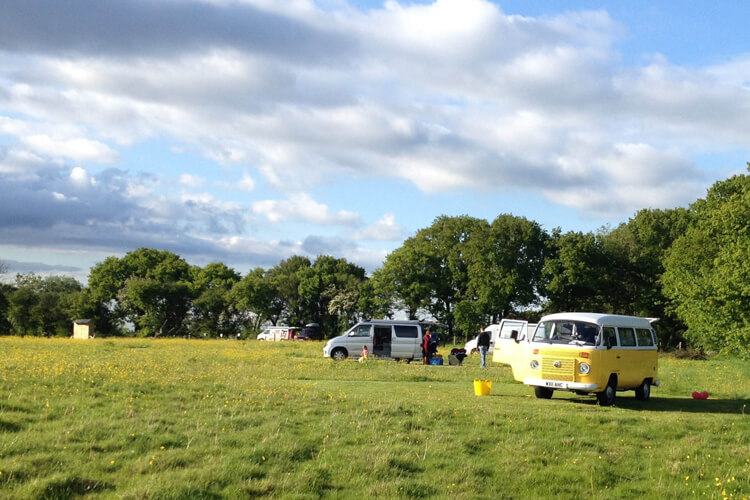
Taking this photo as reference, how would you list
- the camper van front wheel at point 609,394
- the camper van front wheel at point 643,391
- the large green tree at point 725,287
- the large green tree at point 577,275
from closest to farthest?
the camper van front wheel at point 609,394 → the camper van front wheel at point 643,391 → the large green tree at point 725,287 → the large green tree at point 577,275

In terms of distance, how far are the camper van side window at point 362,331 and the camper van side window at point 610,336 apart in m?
18.1

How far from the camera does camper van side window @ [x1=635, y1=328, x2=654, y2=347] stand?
Answer: 21.8 meters

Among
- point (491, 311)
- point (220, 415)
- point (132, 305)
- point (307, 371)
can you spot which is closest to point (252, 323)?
point (132, 305)

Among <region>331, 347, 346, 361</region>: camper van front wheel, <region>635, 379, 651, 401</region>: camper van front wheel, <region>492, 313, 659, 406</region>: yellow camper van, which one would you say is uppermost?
<region>492, 313, 659, 406</region>: yellow camper van

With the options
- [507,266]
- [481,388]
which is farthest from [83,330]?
[481,388]

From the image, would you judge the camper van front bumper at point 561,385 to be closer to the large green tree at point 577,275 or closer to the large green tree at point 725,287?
the large green tree at point 725,287

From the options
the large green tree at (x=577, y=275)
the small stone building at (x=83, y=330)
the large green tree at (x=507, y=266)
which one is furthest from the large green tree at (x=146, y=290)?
the large green tree at (x=577, y=275)

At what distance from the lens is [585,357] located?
1922cm

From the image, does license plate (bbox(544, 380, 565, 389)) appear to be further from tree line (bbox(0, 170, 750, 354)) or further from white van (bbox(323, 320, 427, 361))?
tree line (bbox(0, 170, 750, 354))

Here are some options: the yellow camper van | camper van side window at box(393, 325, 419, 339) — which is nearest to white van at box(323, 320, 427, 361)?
camper van side window at box(393, 325, 419, 339)

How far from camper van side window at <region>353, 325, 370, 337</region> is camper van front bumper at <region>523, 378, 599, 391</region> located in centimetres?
1748

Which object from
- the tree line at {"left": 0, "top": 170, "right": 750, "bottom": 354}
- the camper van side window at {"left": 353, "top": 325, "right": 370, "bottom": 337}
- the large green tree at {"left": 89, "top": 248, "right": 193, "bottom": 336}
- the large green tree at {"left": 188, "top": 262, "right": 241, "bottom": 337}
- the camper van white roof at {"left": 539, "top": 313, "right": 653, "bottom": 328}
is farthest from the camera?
the large green tree at {"left": 188, "top": 262, "right": 241, "bottom": 337}

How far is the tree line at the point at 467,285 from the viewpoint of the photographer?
43.3m

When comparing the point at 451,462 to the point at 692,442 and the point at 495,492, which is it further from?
the point at 692,442
